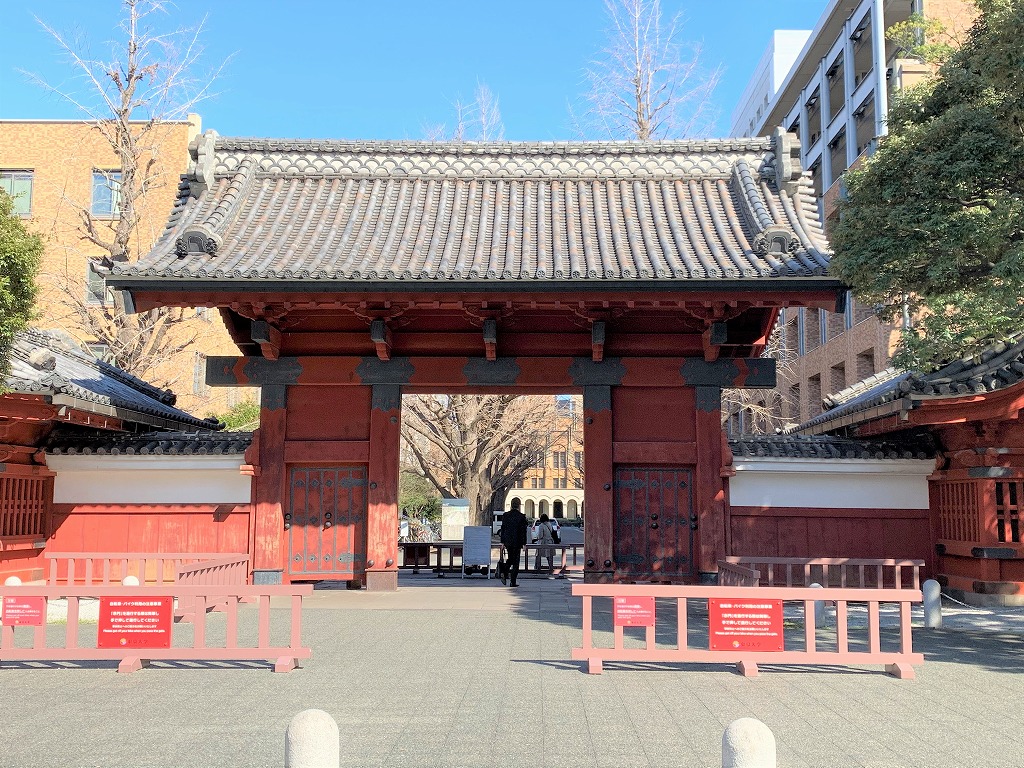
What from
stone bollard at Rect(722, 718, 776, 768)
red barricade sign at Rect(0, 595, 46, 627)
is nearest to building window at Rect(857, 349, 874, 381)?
red barricade sign at Rect(0, 595, 46, 627)

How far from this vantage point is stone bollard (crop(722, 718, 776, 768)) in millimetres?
4055

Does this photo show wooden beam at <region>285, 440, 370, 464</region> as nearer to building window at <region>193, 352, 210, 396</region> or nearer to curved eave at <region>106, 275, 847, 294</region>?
curved eave at <region>106, 275, 847, 294</region>

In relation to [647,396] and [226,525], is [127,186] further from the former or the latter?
[647,396]

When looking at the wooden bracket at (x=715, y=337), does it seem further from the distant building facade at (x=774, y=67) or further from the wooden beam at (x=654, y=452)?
the distant building facade at (x=774, y=67)

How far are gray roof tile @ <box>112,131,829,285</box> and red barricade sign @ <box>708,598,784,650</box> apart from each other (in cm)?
540

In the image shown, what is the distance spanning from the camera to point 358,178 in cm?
1597

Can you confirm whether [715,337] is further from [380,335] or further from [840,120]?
[840,120]

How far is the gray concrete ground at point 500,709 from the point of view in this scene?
5375 mm

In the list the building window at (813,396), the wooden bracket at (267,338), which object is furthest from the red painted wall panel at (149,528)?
the building window at (813,396)

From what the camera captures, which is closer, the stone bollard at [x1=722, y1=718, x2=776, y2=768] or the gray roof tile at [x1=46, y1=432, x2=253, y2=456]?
the stone bollard at [x1=722, y1=718, x2=776, y2=768]

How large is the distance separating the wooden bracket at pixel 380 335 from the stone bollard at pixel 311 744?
9331 mm

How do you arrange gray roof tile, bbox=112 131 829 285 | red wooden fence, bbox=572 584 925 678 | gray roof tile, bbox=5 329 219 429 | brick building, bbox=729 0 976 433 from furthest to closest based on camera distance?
brick building, bbox=729 0 976 433 < gray roof tile, bbox=112 131 829 285 < gray roof tile, bbox=5 329 219 429 < red wooden fence, bbox=572 584 925 678

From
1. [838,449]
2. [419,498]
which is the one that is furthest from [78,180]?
[838,449]

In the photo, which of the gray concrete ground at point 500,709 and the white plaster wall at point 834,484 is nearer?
the gray concrete ground at point 500,709
